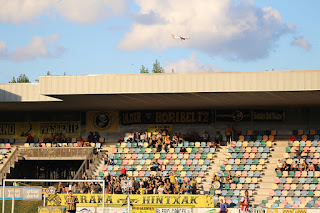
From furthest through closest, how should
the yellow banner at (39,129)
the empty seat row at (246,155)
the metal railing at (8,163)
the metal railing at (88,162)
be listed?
the yellow banner at (39,129), the metal railing at (8,163), the metal railing at (88,162), the empty seat row at (246,155)

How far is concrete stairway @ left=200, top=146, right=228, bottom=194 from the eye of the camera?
3589 centimetres

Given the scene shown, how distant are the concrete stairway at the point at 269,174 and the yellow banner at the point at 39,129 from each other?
1572cm

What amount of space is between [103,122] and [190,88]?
14.1 metres

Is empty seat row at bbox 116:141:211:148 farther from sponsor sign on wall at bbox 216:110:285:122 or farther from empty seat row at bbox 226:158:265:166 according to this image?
sponsor sign on wall at bbox 216:110:285:122

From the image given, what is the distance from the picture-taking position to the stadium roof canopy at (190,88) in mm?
30875

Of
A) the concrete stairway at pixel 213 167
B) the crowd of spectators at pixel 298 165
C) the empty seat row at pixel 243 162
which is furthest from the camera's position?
the empty seat row at pixel 243 162

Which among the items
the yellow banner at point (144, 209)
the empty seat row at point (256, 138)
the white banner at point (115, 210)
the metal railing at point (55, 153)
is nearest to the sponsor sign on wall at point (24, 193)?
the white banner at point (115, 210)

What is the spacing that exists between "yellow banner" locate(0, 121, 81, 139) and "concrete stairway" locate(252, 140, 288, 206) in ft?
51.6

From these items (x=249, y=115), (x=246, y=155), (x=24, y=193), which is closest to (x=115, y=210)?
(x=24, y=193)

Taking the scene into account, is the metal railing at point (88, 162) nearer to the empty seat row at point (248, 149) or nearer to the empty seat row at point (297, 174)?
the empty seat row at point (248, 149)

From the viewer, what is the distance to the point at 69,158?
40.4 metres

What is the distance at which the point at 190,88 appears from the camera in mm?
32000

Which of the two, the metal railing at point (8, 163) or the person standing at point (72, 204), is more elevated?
the metal railing at point (8, 163)

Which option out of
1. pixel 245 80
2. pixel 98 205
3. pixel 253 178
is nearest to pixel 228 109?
pixel 253 178
